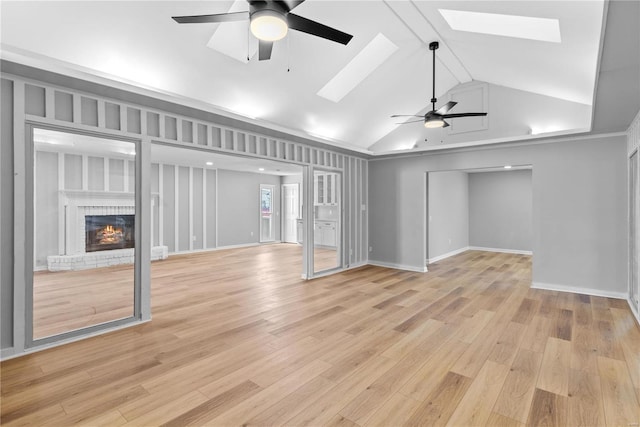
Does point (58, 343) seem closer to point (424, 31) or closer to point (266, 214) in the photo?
point (424, 31)

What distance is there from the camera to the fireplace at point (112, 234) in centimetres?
359

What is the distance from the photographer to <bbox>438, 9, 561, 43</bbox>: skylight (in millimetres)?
3195

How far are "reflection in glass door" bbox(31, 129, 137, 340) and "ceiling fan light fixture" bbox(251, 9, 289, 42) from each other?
225 cm

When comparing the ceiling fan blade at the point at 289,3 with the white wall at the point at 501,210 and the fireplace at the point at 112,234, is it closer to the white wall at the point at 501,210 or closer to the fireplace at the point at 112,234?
the fireplace at the point at 112,234

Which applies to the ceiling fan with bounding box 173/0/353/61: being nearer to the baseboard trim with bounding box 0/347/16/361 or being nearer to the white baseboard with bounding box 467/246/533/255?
the baseboard trim with bounding box 0/347/16/361

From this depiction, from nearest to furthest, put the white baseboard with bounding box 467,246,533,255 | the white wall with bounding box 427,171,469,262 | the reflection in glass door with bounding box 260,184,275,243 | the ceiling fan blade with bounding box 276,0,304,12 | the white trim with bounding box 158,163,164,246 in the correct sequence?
the ceiling fan blade with bounding box 276,0,304,12
the white wall with bounding box 427,171,469,262
the white trim with bounding box 158,163,164,246
the white baseboard with bounding box 467,246,533,255
the reflection in glass door with bounding box 260,184,275,243

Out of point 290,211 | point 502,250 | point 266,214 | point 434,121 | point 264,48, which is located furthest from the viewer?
point 290,211

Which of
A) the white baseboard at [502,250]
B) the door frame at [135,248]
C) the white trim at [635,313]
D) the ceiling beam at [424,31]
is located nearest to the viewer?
the door frame at [135,248]

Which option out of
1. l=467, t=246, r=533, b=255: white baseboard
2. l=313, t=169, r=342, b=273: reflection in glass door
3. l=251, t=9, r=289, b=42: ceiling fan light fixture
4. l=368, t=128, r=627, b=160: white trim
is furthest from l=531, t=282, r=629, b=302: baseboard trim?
l=251, t=9, r=289, b=42: ceiling fan light fixture

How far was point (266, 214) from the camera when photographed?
11555 millimetres

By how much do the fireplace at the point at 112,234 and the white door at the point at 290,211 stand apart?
797 centimetres

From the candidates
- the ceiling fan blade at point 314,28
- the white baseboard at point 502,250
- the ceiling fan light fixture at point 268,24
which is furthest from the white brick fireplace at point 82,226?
the white baseboard at point 502,250

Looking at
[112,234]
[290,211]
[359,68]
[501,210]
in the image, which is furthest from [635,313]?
[290,211]

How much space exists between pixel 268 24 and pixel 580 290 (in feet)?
19.2
